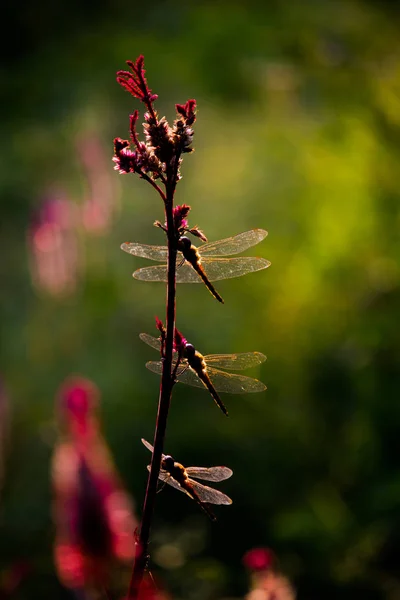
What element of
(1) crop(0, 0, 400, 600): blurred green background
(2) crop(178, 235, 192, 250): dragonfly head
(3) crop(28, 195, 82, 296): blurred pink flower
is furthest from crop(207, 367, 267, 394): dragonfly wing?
(3) crop(28, 195, 82, 296): blurred pink flower

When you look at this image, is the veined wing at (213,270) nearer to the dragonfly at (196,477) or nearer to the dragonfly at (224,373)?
the dragonfly at (224,373)

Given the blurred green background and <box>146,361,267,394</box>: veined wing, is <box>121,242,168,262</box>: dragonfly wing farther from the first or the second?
the blurred green background

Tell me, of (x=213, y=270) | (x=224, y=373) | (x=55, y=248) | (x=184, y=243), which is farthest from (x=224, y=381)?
(x=55, y=248)

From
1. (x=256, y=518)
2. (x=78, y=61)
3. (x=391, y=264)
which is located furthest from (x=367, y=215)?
(x=78, y=61)

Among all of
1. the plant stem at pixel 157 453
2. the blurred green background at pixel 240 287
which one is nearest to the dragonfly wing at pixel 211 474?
the plant stem at pixel 157 453

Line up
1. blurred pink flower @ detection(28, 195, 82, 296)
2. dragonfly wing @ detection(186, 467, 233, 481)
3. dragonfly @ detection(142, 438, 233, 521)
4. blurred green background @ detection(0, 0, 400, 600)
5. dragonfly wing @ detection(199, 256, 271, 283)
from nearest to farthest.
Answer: dragonfly @ detection(142, 438, 233, 521) < dragonfly wing @ detection(186, 467, 233, 481) < dragonfly wing @ detection(199, 256, 271, 283) < blurred green background @ detection(0, 0, 400, 600) < blurred pink flower @ detection(28, 195, 82, 296)

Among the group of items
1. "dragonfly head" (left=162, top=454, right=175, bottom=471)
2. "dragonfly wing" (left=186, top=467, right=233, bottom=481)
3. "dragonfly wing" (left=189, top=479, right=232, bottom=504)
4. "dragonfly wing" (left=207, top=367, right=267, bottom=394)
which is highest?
"dragonfly wing" (left=207, top=367, right=267, bottom=394)
